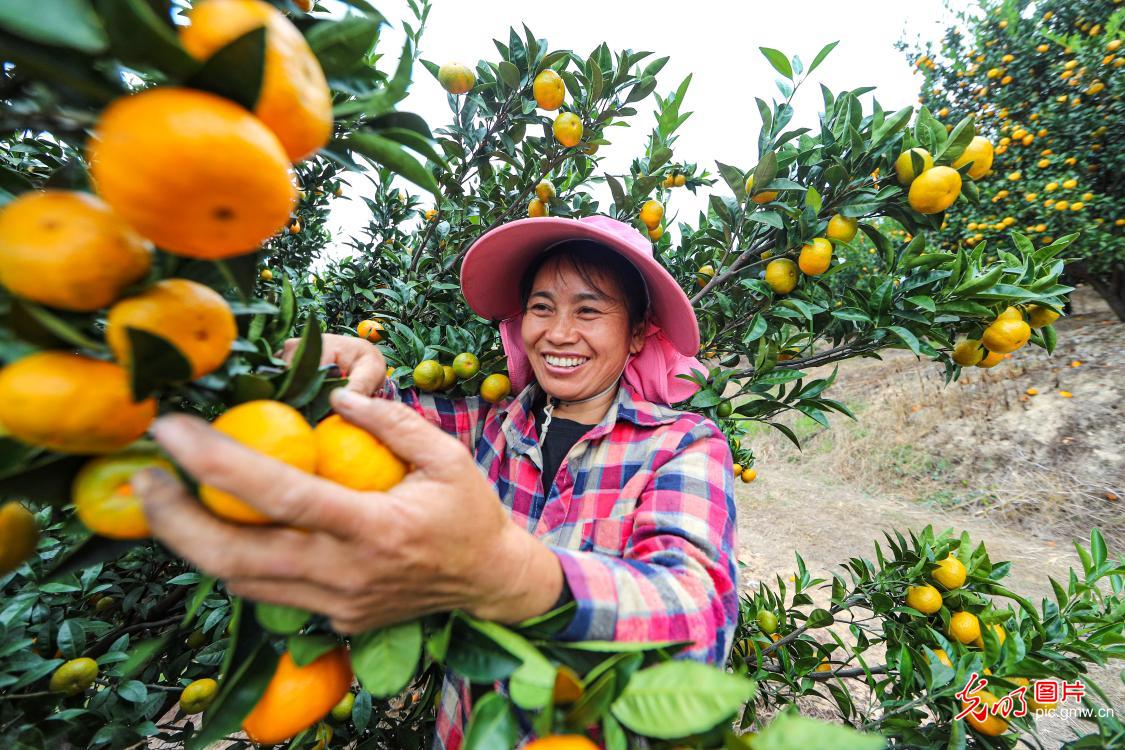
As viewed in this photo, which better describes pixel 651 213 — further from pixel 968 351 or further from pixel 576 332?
pixel 968 351

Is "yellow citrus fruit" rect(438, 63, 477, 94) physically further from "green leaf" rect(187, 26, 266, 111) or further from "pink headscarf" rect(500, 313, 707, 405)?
"green leaf" rect(187, 26, 266, 111)

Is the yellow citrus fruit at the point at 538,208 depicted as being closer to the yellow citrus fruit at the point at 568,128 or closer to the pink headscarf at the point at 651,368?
the yellow citrus fruit at the point at 568,128

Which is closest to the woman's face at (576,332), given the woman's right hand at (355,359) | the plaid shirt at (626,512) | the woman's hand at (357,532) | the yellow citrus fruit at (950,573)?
the plaid shirt at (626,512)

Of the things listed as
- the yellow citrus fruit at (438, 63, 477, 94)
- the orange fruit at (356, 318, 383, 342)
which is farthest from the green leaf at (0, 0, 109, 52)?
the yellow citrus fruit at (438, 63, 477, 94)

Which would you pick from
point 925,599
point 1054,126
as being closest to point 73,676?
point 925,599

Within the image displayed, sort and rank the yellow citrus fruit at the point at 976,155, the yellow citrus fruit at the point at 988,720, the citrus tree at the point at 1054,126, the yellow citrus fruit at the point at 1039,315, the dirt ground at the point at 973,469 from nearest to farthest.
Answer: the yellow citrus fruit at the point at 988,720 < the yellow citrus fruit at the point at 976,155 < the yellow citrus fruit at the point at 1039,315 < the dirt ground at the point at 973,469 < the citrus tree at the point at 1054,126

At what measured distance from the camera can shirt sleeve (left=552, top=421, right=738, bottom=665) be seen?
0.75m

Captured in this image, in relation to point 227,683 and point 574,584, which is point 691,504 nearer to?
point 574,584

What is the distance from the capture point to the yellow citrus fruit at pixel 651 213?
219cm

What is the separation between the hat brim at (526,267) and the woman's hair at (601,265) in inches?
1.0

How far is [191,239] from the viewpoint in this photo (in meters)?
0.45

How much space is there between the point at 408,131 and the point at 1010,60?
8461 millimetres

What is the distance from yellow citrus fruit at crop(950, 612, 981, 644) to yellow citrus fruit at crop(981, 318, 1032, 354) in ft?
2.93

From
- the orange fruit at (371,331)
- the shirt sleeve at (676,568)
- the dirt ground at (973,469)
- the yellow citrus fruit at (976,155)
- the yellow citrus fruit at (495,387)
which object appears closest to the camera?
the shirt sleeve at (676,568)
